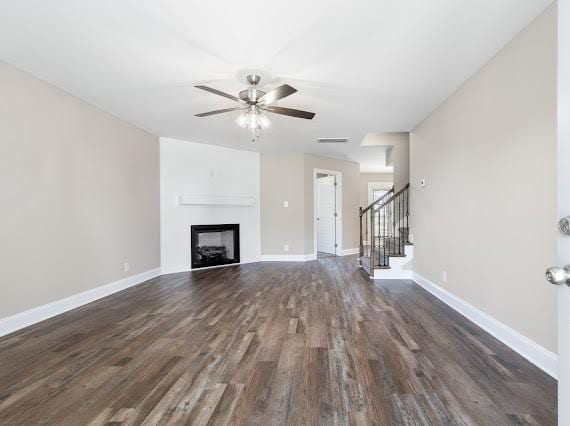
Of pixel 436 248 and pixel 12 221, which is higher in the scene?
pixel 12 221

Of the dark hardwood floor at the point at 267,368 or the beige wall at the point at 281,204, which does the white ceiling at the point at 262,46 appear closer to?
the dark hardwood floor at the point at 267,368

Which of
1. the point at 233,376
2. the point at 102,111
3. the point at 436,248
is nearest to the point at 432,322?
the point at 436,248

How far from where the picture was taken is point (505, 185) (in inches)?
91.4

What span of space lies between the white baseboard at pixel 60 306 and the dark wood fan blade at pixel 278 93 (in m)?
3.08

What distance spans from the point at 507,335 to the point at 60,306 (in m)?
4.38

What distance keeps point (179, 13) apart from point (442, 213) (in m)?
3.41

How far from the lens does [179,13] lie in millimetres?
1947

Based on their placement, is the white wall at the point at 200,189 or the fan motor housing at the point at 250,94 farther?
the white wall at the point at 200,189

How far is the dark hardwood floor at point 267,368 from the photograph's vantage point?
60.5 inches

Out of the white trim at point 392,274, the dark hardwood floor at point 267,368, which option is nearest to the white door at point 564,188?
the dark hardwood floor at point 267,368

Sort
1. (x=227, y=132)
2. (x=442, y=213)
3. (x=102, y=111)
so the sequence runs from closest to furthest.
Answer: (x=442, y=213) → (x=102, y=111) → (x=227, y=132)

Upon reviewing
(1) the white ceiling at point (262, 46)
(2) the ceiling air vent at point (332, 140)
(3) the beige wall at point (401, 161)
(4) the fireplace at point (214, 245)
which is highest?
(1) the white ceiling at point (262, 46)

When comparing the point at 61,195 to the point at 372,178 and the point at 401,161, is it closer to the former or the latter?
the point at 401,161

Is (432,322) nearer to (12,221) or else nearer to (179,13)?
(179,13)
